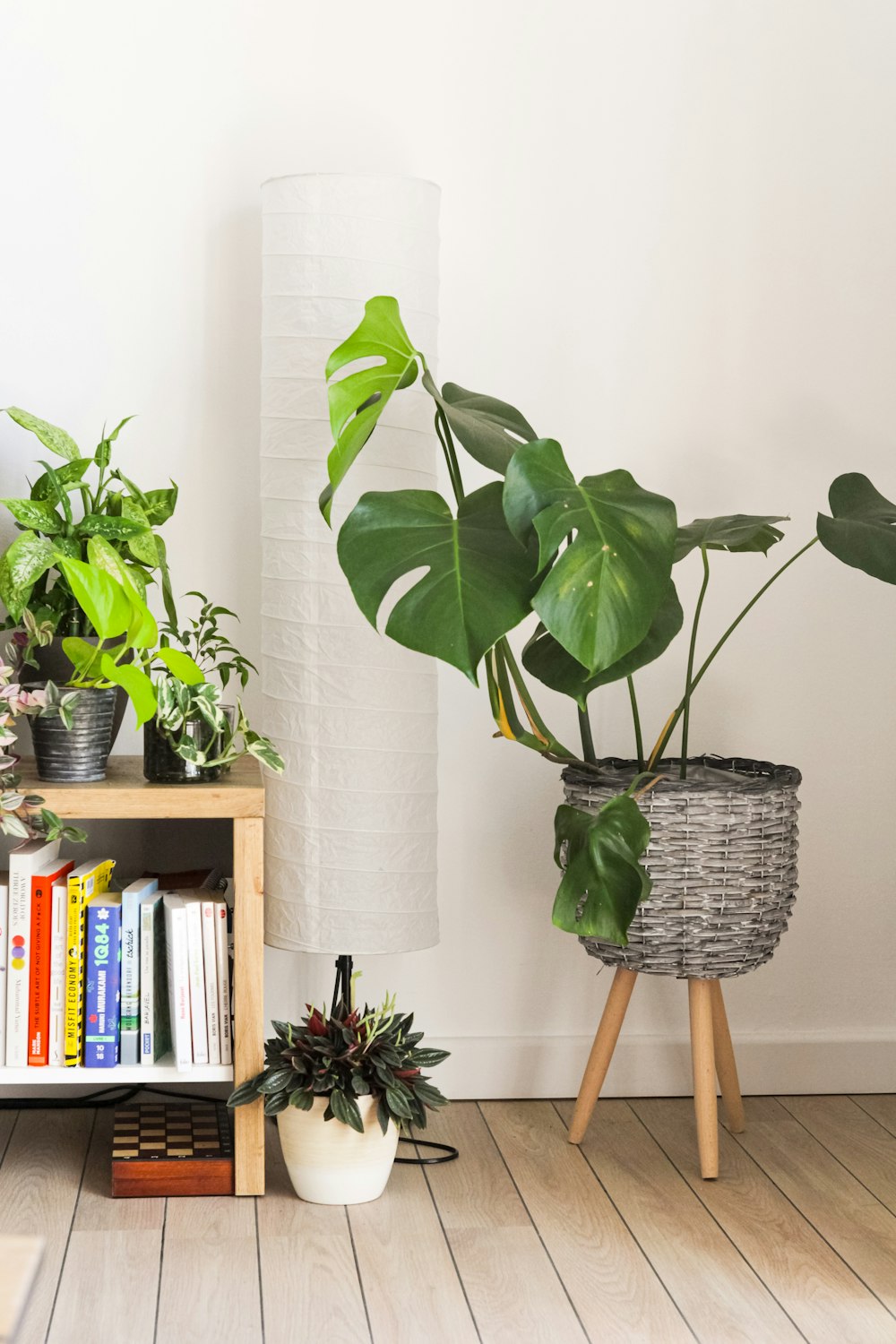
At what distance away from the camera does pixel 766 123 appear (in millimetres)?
2238

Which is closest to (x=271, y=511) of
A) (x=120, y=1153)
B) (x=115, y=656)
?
(x=115, y=656)

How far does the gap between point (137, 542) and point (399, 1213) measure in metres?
1.00

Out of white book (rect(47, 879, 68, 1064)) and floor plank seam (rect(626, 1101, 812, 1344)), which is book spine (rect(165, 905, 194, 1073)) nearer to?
white book (rect(47, 879, 68, 1064))

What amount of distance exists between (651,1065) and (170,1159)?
0.87 meters

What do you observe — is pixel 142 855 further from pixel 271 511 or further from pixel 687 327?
pixel 687 327

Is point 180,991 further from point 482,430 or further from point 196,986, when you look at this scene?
point 482,430

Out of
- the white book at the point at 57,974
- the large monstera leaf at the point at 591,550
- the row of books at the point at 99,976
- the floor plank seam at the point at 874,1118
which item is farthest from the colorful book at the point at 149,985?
the floor plank seam at the point at 874,1118

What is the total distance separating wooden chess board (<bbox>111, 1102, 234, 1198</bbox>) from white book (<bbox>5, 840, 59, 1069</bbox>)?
0.19 meters

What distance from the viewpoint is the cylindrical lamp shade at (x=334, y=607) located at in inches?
74.2

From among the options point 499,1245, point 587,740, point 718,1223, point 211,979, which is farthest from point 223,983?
point 718,1223

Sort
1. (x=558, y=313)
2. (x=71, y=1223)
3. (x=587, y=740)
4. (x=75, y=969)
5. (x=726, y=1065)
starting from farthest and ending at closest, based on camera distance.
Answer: (x=558, y=313), (x=726, y=1065), (x=587, y=740), (x=75, y=969), (x=71, y=1223)

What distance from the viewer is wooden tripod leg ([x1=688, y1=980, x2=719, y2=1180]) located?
1936mm

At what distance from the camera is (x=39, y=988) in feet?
6.10

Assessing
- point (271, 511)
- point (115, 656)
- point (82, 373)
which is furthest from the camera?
point (82, 373)
